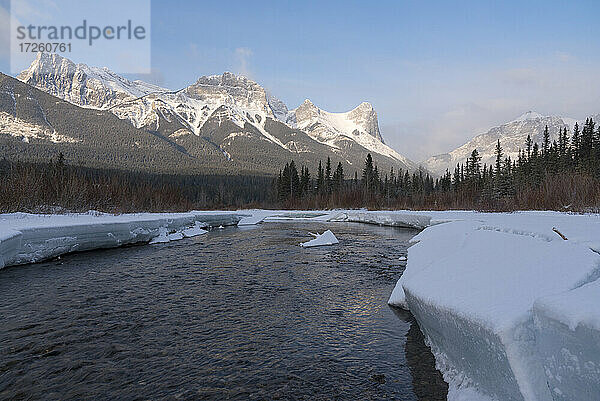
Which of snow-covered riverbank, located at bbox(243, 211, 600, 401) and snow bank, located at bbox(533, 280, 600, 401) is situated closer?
snow bank, located at bbox(533, 280, 600, 401)

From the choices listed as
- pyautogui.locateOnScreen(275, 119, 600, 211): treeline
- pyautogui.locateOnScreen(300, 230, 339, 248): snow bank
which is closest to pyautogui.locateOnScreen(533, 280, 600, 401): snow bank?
pyautogui.locateOnScreen(300, 230, 339, 248): snow bank

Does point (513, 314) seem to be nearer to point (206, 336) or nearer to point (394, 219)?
point (206, 336)

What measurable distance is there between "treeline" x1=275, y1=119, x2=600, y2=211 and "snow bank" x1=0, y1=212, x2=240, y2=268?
22091 mm

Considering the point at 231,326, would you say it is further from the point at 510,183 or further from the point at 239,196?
the point at 239,196

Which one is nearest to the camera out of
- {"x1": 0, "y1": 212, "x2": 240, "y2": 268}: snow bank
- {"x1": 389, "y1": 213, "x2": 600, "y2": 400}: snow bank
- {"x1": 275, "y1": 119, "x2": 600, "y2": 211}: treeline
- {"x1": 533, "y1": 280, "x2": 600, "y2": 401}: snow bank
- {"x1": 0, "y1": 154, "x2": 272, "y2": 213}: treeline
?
{"x1": 533, "y1": 280, "x2": 600, "y2": 401}: snow bank

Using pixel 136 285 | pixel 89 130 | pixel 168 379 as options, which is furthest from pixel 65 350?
pixel 89 130

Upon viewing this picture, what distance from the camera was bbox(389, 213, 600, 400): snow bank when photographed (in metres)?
2.99

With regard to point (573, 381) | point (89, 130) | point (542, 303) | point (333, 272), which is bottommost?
point (333, 272)

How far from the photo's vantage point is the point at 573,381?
2654 millimetres

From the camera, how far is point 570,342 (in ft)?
8.65

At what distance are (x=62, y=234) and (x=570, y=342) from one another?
15.6m

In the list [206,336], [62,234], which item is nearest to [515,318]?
[206,336]

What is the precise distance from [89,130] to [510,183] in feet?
692

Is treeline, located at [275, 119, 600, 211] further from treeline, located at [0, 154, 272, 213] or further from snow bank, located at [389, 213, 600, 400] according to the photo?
treeline, located at [0, 154, 272, 213]
